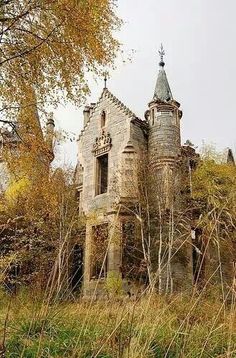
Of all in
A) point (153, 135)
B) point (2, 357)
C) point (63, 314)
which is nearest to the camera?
point (2, 357)

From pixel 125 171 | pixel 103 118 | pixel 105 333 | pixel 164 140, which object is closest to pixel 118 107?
pixel 103 118

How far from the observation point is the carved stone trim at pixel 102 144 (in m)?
23.4

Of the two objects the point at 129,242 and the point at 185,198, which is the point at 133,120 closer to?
the point at 185,198

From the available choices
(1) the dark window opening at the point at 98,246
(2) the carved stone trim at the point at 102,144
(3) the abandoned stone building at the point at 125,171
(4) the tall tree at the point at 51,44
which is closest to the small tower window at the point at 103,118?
(3) the abandoned stone building at the point at 125,171

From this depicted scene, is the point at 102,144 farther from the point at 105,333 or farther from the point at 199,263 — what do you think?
the point at 105,333

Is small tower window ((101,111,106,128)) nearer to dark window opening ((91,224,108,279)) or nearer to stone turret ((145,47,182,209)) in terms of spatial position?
stone turret ((145,47,182,209))

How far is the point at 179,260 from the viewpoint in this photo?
20781 millimetres

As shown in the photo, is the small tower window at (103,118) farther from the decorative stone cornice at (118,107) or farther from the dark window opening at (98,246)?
the dark window opening at (98,246)

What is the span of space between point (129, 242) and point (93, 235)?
199cm

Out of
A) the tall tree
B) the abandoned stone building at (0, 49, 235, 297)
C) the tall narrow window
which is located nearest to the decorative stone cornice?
the abandoned stone building at (0, 49, 235, 297)

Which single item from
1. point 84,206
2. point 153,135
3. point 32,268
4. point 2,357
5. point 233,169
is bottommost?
point 2,357

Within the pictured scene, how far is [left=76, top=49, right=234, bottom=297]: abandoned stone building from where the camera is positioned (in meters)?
20.2

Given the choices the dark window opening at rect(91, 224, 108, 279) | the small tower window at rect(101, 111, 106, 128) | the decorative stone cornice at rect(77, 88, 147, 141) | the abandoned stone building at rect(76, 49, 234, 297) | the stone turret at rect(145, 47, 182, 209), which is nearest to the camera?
the dark window opening at rect(91, 224, 108, 279)

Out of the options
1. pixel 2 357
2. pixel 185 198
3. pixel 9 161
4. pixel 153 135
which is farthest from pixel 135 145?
pixel 2 357
